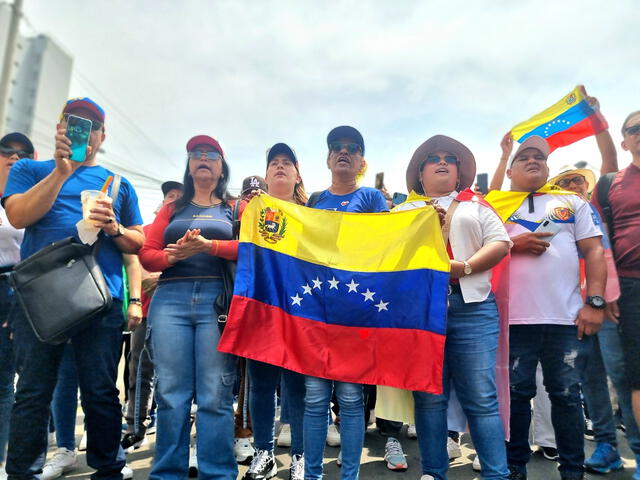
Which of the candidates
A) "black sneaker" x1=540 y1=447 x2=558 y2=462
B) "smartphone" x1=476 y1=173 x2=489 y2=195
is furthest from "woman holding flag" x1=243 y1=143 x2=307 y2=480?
"smartphone" x1=476 y1=173 x2=489 y2=195

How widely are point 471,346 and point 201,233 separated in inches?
78.2

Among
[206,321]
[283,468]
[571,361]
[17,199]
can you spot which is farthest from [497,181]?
[17,199]

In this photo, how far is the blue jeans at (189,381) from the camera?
2.59 meters

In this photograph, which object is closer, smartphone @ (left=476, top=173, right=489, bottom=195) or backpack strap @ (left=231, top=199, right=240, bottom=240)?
backpack strap @ (left=231, top=199, right=240, bottom=240)

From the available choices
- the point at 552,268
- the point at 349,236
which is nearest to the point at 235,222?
the point at 349,236

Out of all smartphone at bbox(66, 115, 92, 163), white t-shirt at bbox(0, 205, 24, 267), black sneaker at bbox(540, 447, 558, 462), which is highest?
smartphone at bbox(66, 115, 92, 163)

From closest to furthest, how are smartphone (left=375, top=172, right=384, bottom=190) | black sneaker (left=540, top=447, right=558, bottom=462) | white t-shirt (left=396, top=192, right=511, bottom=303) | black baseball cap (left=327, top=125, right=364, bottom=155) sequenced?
white t-shirt (left=396, top=192, right=511, bottom=303) < black baseball cap (left=327, top=125, right=364, bottom=155) < black sneaker (left=540, top=447, right=558, bottom=462) < smartphone (left=375, top=172, right=384, bottom=190)

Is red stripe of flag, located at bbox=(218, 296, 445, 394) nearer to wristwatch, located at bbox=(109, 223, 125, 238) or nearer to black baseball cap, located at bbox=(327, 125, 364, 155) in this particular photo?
wristwatch, located at bbox=(109, 223, 125, 238)

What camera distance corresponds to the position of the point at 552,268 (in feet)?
9.73

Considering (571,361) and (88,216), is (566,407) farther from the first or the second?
(88,216)

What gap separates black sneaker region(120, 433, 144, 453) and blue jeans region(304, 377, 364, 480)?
2.05 metres

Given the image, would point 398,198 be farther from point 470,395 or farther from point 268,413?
point 268,413

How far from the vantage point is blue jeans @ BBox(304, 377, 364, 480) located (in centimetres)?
248

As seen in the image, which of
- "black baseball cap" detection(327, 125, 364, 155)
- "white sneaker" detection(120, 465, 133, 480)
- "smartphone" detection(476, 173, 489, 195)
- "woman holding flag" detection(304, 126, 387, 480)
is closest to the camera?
"woman holding flag" detection(304, 126, 387, 480)
